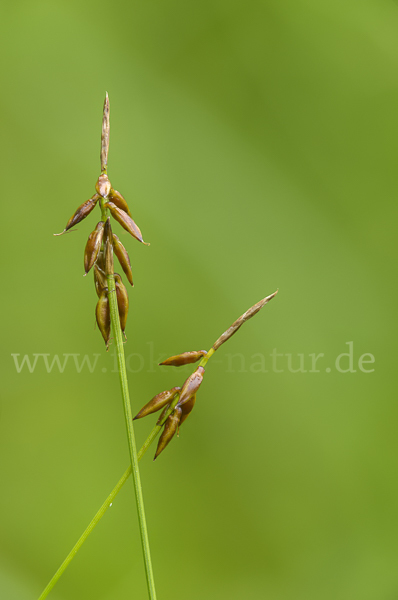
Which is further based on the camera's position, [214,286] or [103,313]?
[214,286]

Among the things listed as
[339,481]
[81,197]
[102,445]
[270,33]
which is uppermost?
[270,33]

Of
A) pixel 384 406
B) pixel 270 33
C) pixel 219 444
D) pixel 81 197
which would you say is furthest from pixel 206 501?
pixel 270 33

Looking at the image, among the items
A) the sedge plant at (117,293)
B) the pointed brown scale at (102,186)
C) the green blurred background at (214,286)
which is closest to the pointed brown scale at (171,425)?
the sedge plant at (117,293)

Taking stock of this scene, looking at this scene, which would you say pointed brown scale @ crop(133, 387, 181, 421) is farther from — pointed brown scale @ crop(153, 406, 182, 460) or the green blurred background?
the green blurred background

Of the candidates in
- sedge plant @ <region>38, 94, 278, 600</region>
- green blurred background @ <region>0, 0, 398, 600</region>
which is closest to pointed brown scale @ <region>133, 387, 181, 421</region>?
sedge plant @ <region>38, 94, 278, 600</region>

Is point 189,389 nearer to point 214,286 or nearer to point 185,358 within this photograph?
point 185,358

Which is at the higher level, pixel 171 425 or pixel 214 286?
pixel 214 286

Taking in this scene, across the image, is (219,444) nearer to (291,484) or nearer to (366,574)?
(291,484)

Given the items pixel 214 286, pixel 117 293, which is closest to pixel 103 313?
pixel 117 293
